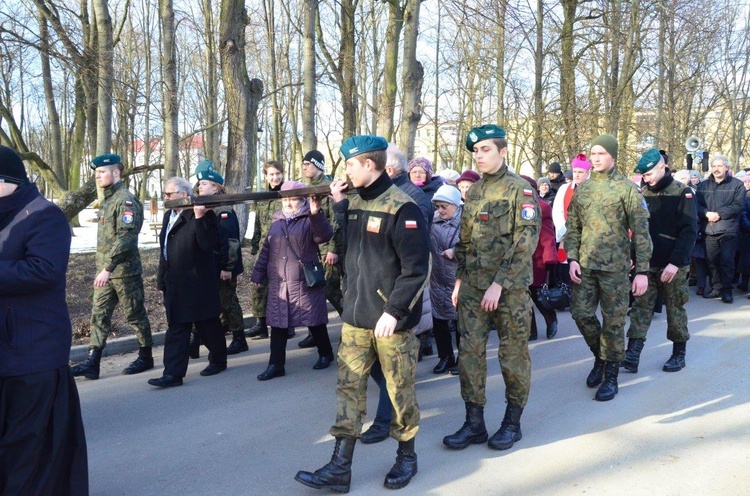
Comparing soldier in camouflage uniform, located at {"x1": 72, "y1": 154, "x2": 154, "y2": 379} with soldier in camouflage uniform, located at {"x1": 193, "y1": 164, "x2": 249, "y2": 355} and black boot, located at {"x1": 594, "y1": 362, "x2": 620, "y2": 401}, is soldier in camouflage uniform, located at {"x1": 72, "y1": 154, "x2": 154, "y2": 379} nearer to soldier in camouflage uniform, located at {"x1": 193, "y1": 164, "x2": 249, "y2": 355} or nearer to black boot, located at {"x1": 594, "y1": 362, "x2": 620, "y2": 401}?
soldier in camouflage uniform, located at {"x1": 193, "y1": 164, "x2": 249, "y2": 355}

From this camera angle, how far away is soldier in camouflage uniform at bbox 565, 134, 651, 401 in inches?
202

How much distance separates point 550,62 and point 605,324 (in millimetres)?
16146

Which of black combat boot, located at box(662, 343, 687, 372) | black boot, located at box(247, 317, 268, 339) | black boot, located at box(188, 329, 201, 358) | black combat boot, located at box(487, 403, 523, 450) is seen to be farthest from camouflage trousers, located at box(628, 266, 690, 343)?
black boot, located at box(188, 329, 201, 358)

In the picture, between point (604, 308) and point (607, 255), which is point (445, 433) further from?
point (607, 255)

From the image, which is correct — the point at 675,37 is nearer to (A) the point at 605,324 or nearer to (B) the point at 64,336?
(A) the point at 605,324

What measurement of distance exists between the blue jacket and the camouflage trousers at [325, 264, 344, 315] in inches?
155

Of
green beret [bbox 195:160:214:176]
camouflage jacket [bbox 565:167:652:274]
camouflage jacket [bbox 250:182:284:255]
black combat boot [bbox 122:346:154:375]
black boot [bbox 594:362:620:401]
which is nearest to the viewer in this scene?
camouflage jacket [bbox 565:167:652:274]

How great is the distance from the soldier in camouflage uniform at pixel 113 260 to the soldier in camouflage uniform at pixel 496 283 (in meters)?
3.36

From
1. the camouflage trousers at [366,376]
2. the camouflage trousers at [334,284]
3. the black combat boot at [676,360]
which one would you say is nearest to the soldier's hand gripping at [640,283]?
the black combat boot at [676,360]

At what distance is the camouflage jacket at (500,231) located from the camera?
4109 millimetres

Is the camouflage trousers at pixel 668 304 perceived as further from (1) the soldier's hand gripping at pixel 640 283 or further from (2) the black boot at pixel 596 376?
(1) the soldier's hand gripping at pixel 640 283

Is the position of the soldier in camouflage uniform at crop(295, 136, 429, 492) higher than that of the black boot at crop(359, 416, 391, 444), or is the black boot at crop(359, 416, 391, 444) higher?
the soldier in camouflage uniform at crop(295, 136, 429, 492)

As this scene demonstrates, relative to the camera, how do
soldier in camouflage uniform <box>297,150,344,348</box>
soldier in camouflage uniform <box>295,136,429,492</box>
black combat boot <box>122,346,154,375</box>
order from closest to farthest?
soldier in camouflage uniform <box>295,136,429,492</box> < black combat boot <box>122,346,154,375</box> < soldier in camouflage uniform <box>297,150,344,348</box>

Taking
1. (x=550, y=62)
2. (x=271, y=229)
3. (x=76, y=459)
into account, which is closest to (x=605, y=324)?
(x=271, y=229)
